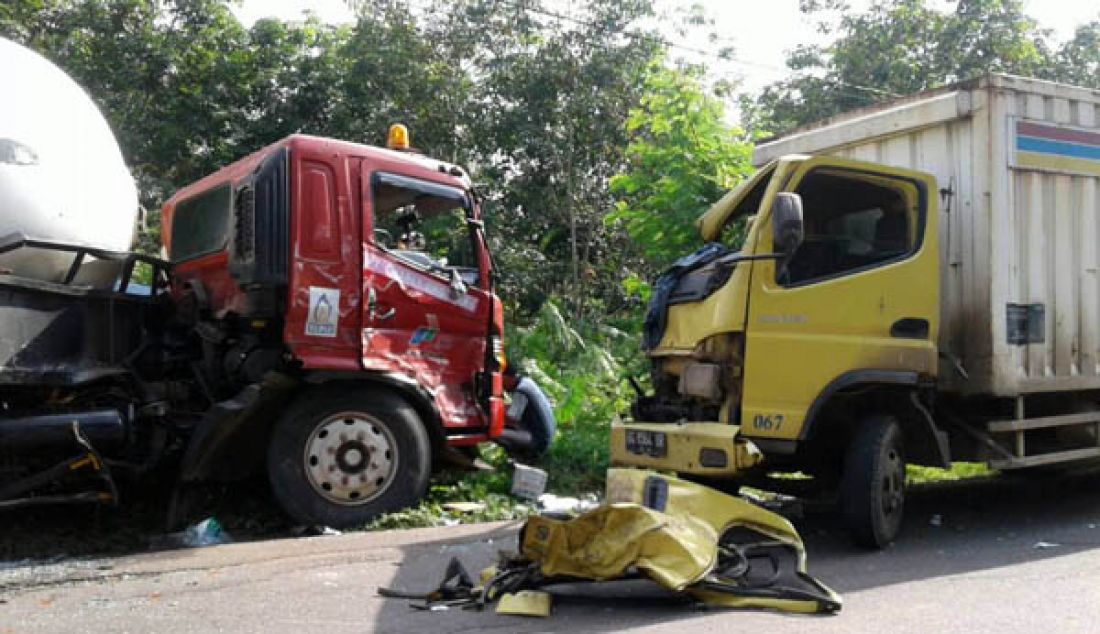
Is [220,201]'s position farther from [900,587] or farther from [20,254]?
[900,587]

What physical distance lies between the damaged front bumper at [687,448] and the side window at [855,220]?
1.23m

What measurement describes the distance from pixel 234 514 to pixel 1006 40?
17.7 metres

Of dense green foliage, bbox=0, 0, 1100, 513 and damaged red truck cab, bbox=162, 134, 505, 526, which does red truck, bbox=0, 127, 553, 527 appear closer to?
damaged red truck cab, bbox=162, 134, 505, 526

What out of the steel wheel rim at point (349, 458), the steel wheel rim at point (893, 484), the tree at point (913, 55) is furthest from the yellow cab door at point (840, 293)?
the tree at point (913, 55)

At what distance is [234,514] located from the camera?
6.80 metres

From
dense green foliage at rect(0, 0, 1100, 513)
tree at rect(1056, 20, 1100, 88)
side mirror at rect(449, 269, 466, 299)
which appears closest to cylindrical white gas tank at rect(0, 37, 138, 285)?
side mirror at rect(449, 269, 466, 299)

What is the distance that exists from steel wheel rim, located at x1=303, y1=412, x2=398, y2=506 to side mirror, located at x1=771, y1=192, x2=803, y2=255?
9.32ft

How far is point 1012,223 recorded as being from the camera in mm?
6457

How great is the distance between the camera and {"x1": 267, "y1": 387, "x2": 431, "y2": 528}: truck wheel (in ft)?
20.7

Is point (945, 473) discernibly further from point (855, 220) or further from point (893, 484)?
point (855, 220)

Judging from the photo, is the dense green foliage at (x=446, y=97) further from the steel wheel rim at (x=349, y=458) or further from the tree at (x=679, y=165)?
the steel wheel rim at (x=349, y=458)

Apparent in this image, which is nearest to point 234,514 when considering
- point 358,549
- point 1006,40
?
point 358,549

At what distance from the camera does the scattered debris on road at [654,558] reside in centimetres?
446

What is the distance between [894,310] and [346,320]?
11.4 feet
